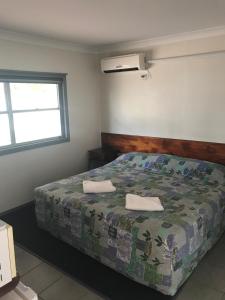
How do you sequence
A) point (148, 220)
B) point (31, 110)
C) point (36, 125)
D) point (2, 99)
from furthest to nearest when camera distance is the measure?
point (36, 125) < point (31, 110) < point (2, 99) < point (148, 220)

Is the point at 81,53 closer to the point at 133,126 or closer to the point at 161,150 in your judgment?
the point at 133,126

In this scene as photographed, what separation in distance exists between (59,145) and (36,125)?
468 millimetres

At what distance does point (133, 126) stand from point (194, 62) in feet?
4.37

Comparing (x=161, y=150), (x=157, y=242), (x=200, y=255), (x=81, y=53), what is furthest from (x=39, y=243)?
(x=81, y=53)

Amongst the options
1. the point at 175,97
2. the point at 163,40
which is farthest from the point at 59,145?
the point at 163,40

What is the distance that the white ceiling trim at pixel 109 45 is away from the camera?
3150 mm

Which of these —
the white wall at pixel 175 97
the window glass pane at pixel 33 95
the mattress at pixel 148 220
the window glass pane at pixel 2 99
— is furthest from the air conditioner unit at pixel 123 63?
the window glass pane at pixel 2 99

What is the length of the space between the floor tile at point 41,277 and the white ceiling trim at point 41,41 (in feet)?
8.64

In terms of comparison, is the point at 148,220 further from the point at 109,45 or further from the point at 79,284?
the point at 109,45

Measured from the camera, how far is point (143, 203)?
243 cm

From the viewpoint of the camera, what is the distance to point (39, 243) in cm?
278

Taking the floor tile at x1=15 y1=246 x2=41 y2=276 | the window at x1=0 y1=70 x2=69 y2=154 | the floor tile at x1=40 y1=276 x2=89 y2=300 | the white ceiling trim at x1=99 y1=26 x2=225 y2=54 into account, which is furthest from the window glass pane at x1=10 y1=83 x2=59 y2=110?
the floor tile at x1=40 y1=276 x2=89 y2=300

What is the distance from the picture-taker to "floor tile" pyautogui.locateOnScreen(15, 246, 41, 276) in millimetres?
2384

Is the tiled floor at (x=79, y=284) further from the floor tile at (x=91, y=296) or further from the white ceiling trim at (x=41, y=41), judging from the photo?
the white ceiling trim at (x=41, y=41)
